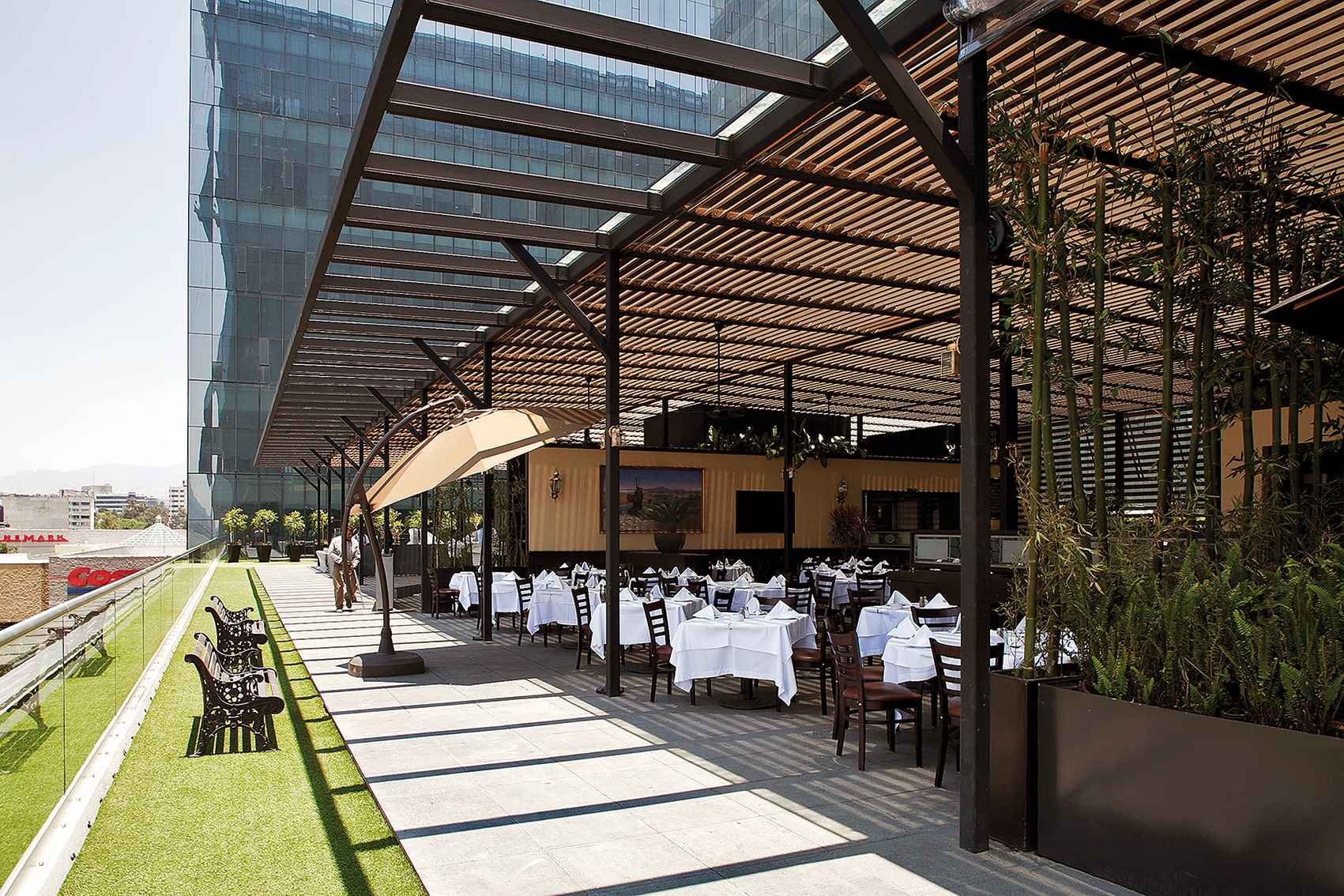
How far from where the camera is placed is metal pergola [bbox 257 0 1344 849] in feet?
15.0

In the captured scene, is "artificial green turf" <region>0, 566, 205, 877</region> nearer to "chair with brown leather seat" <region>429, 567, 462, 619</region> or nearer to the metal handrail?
the metal handrail

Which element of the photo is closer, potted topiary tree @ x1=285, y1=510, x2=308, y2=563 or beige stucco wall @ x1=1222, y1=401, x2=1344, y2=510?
beige stucco wall @ x1=1222, y1=401, x2=1344, y2=510

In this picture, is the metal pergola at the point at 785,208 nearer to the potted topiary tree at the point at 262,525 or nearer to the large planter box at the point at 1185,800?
the large planter box at the point at 1185,800

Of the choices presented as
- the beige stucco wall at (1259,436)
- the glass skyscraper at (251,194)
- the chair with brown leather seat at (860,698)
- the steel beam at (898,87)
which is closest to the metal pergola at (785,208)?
the steel beam at (898,87)

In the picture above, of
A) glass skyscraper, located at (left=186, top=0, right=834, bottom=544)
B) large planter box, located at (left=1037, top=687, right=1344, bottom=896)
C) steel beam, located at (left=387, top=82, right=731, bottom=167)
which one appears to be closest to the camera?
large planter box, located at (left=1037, top=687, right=1344, bottom=896)

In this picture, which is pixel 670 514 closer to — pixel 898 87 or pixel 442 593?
pixel 442 593

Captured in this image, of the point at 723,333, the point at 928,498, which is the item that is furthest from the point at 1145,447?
the point at 723,333

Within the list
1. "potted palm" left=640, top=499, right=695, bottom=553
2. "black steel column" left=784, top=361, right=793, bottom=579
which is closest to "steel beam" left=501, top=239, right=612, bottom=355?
"black steel column" left=784, top=361, right=793, bottom=579

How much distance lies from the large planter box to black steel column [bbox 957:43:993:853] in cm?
30

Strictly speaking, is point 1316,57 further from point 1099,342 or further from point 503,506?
point 503,506

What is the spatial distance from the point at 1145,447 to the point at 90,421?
8941 centimetres

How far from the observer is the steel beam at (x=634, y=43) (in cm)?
461

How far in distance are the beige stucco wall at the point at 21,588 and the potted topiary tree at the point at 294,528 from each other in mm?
14633

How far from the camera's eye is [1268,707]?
11.9 feet
